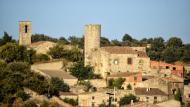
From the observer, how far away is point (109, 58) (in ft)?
180

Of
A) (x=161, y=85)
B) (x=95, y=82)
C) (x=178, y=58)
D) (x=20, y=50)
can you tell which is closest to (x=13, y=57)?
(x=20, y=50)

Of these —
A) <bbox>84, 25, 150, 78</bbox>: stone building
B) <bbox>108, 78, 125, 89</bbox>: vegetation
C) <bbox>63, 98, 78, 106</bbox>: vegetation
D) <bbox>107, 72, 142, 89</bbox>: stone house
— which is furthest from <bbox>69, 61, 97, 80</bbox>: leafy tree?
A: <bbox>63, 98, 78, 106</bbox>: vegetation

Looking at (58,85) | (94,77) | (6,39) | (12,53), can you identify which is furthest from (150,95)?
(6,39)

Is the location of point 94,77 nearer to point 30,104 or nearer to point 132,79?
point 132,79

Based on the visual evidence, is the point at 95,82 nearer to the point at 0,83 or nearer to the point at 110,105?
the point at 110,105

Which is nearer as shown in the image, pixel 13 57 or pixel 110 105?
pixel 110 105

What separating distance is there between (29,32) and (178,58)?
16.2m

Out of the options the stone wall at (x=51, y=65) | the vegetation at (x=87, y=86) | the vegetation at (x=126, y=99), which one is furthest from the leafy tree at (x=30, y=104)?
the stone wall at (x=51, y=65)

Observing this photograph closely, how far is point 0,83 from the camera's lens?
47812 millimetres

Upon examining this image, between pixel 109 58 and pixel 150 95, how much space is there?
5299mm

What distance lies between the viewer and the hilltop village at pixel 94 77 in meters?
48.6

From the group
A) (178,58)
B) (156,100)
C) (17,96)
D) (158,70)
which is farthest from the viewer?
(178,58)

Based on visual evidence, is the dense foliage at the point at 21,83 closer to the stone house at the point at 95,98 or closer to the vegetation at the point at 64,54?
the stone house at the point at 95,98

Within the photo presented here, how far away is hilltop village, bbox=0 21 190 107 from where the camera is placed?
4862 centimetres
